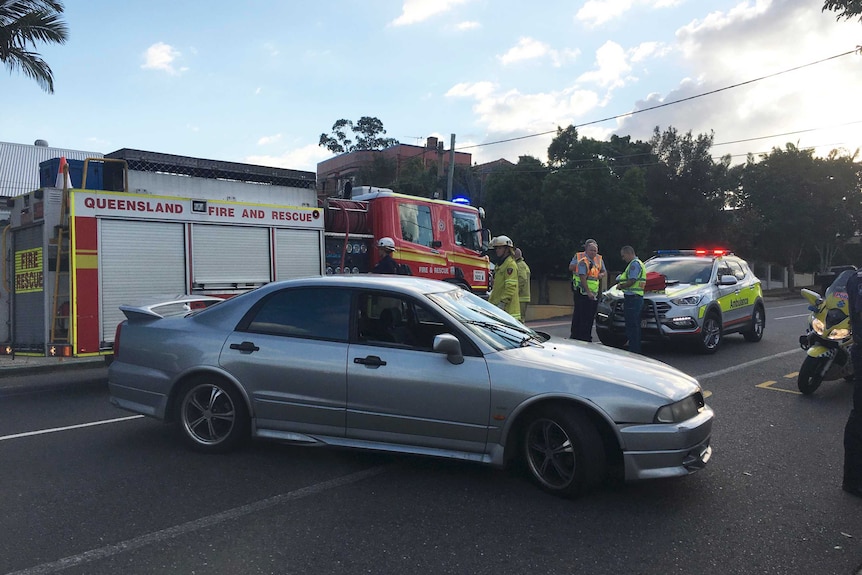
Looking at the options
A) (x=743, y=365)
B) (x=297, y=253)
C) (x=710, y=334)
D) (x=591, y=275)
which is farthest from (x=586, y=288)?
(x=297, y=253)

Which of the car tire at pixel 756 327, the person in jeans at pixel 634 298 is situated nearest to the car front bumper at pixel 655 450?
the person in jeans at pixel 634 298

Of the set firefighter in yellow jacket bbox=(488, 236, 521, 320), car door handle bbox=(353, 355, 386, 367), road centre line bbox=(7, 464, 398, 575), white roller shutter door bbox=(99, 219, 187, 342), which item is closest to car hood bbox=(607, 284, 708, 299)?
firefighter in yellow jacket bbox=(488, 236, 521, 320)

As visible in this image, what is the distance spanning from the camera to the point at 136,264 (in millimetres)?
7742

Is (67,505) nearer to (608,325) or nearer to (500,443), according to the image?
(500,443)

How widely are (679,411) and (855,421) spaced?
1363mm

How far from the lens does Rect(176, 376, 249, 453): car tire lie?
192 inches

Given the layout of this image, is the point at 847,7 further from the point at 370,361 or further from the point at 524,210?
the point at 524,210

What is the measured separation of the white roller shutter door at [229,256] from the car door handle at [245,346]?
3.85 meters

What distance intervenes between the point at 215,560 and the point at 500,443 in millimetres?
1829

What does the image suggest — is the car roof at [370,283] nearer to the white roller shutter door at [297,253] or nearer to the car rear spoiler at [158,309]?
the car rear spoiler at [158,309]

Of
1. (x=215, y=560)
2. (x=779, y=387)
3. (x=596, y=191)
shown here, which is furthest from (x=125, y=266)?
(x=596, y=191)

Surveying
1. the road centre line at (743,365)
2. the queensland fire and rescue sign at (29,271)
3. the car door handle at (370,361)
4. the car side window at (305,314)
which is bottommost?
the road centre line at (743,365)

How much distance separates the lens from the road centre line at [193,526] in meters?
3.22

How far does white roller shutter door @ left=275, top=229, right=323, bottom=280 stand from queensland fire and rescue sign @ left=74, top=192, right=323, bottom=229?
0.14 meters
